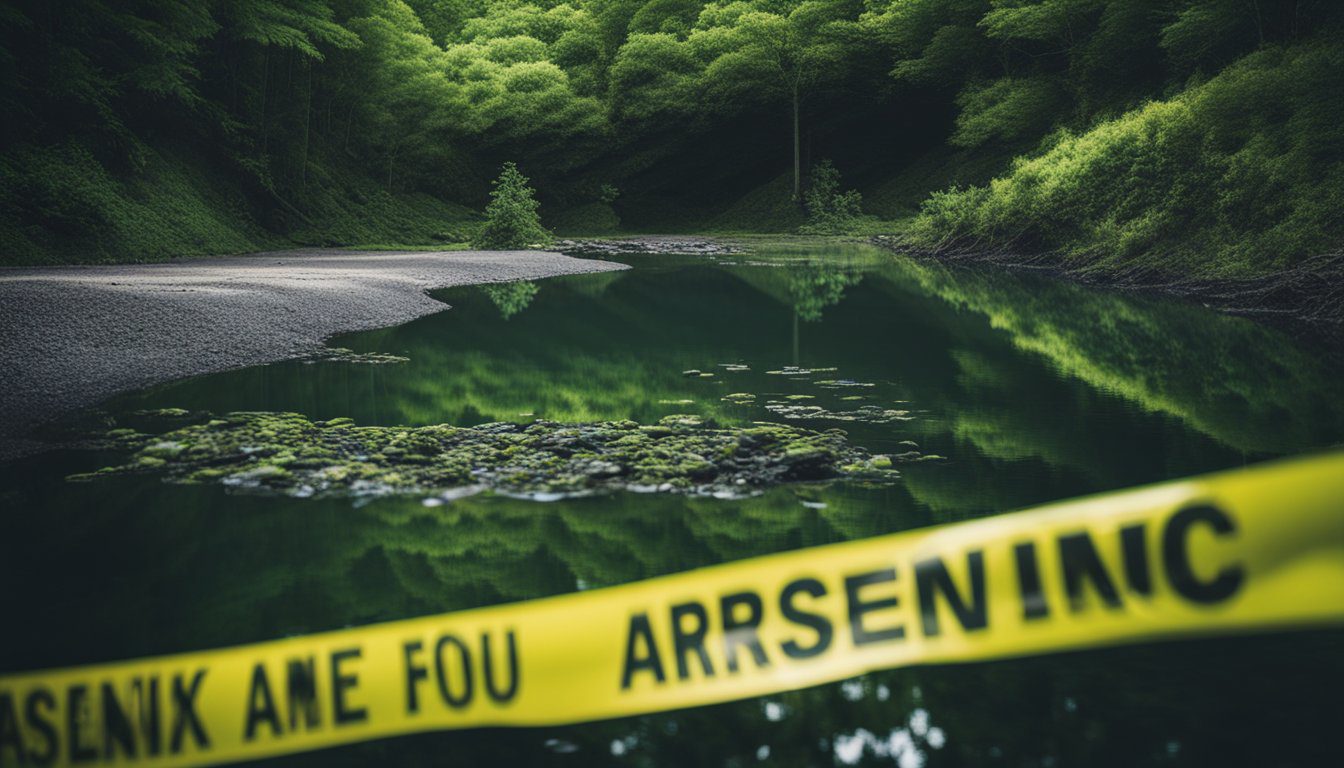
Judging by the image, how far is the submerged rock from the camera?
223 inches

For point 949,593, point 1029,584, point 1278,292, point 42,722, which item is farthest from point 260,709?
point 1278,292

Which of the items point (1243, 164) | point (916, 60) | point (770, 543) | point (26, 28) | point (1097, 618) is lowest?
Answer: point (770, 543)

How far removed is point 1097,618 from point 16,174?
22569 millimetres

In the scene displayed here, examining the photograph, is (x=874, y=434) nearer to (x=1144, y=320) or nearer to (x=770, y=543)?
(x=770, y=543)

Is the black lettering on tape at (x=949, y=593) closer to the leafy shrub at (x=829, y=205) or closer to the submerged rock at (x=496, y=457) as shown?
the submerged rock at (x=496, y=457)

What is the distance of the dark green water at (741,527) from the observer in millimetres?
3066

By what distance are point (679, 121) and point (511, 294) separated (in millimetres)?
32287

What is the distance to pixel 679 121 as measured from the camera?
4800cm

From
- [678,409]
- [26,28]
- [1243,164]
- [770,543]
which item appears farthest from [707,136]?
[770,543]

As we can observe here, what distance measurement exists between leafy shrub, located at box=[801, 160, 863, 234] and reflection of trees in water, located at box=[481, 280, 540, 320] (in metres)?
24.9

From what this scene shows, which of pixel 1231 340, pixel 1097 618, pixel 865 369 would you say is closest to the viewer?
pixel 1097 618

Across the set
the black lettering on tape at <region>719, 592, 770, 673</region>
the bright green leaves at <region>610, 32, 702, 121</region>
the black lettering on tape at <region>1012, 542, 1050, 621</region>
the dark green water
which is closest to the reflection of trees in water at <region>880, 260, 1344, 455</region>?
the dark green water

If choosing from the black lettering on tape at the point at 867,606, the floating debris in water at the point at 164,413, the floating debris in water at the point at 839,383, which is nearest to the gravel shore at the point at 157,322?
the floating debris in water at the point at 164,413

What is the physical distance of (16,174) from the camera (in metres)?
19.7
